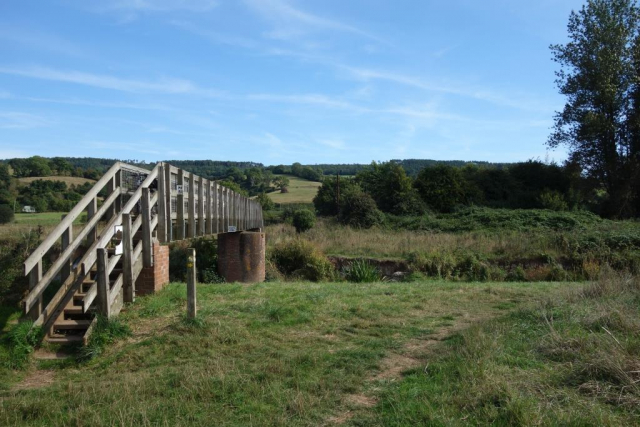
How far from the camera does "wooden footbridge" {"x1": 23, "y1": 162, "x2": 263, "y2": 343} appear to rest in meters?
7.65

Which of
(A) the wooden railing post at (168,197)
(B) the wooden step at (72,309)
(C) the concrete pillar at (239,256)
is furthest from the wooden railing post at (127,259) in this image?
(C) the concrete pillar at (239,256)

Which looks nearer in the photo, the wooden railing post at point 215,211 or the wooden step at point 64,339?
the wooden step at point 64,339

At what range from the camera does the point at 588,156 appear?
36844mm

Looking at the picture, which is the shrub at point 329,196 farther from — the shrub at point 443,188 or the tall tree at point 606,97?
the tall tree at point 606,97

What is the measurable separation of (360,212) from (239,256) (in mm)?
21725

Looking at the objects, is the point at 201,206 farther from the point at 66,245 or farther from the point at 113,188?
the point at 66,245

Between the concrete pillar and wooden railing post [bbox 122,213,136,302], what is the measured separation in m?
8.27

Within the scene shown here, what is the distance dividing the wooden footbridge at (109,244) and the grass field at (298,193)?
52574 mm

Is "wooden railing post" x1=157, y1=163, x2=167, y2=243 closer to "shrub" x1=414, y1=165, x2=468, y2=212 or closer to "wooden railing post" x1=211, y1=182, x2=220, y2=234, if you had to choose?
"wooden railing post" x1=211, y1=182, x2=220, y2=234

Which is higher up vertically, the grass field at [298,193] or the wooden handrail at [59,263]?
the grass field at [298,193]

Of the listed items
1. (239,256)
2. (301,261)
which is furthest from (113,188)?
(301,261)

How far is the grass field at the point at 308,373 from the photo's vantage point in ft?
15.8

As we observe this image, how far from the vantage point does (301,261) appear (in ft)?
70.0

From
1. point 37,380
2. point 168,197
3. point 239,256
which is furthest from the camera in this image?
point 239,256
